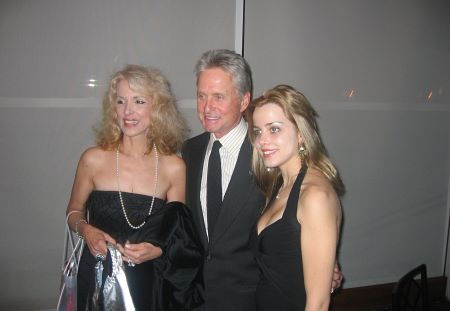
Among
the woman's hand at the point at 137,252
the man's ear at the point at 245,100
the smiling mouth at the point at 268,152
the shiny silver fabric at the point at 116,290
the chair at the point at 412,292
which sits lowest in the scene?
the chair at the point at 412,292

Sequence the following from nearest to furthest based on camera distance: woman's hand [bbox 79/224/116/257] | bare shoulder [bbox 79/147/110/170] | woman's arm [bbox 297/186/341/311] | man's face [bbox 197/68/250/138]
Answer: woman's arm [bbox 297/186/341/311], woman's hand [bbox 79/224/116/257], man's face [bbox 197/68/250/138], bare shoulder [bbox 79/147/110/170]

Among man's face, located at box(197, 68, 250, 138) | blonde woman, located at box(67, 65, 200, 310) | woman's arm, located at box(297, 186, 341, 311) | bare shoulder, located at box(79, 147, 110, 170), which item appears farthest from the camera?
bare shoulder, located at box(79, 147, 110, 170)

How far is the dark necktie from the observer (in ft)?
6.00

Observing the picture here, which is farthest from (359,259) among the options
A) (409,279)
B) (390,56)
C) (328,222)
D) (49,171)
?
(49,171)

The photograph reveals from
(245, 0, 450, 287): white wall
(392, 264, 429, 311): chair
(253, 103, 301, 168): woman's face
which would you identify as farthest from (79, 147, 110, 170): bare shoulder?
(392, 264, 429, 311): chair

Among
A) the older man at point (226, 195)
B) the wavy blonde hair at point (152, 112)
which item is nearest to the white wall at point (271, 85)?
the wavy blonde hair at point (152, 112)

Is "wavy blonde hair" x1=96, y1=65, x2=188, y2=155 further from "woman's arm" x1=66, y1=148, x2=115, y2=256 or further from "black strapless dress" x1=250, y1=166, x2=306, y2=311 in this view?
"black strapless dress" x1=250, y1=166, x2=306, y2=311

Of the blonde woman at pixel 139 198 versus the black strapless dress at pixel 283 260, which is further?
the blonde woman at pixel 139 198

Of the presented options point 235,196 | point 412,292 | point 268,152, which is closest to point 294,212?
point 268,152

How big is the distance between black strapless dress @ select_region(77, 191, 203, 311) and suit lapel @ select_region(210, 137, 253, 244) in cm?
15

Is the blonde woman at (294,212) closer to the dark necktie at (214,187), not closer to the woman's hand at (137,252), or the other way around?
the dark necktie at (214,187)

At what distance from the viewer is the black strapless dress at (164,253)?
5.72 ft

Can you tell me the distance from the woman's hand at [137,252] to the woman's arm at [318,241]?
0.75 metres

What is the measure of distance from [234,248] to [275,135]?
664 mm
